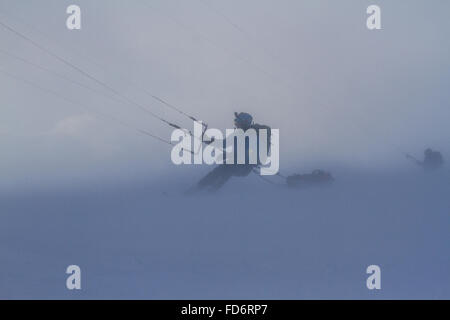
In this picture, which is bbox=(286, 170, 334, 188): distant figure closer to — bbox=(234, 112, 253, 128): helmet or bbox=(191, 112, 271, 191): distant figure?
bbox=(191, 112, 271, 191): distant figure

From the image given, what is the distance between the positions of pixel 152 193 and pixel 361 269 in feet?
3.10

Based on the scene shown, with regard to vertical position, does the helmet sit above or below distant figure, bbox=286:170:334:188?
above

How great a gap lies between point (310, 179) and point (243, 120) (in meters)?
0.38

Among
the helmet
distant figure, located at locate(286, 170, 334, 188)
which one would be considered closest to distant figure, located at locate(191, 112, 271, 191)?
the helmet

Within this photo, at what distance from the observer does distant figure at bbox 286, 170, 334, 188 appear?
371 cm

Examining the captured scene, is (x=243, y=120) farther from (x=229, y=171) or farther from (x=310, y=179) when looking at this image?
(x=310, y=179)

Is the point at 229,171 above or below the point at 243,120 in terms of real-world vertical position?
below

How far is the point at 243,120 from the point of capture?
12.2ft

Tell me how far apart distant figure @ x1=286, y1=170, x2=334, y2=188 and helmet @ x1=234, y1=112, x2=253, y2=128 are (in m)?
0.29

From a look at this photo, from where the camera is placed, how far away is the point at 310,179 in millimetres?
3715

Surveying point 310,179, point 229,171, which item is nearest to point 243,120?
point 229,171
